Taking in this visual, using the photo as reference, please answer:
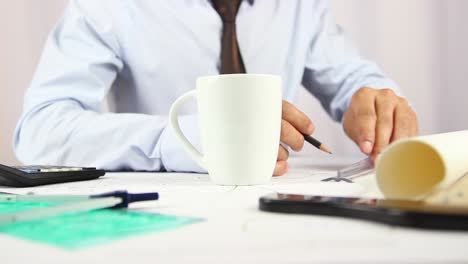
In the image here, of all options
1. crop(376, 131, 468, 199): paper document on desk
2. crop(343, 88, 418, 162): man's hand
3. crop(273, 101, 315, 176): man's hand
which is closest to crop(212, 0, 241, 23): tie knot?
crop(343, 88, 418, 162): man's hand

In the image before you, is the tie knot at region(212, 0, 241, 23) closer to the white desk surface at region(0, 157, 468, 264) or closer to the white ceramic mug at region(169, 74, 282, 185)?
the white ceramic mug at region(169, 74, 282, 185)

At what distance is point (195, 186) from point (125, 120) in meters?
0.31

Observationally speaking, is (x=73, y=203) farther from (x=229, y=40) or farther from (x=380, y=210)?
(x=229, y=40)

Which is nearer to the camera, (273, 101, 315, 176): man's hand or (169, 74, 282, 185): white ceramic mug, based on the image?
(169, 74, 282, 185): white ceramic mug

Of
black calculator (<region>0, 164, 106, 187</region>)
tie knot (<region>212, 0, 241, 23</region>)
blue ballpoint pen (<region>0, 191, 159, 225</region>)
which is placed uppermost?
tie knot (<region>212, 0, 241, 23</region>)

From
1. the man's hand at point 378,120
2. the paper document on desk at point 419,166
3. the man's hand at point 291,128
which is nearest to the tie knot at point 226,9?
the man's hand at point 378,120

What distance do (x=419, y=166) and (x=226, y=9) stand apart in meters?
0.81

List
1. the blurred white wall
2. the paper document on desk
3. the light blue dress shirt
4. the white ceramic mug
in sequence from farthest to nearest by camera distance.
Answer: the blurred white wall < the light blue dress shirt < the white ceramic mug < the paper document on desk

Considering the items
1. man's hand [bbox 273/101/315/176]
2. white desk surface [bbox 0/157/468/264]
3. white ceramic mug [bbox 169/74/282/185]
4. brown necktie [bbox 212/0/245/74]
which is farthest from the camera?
brown necktie [bbox 212/0/245/74]

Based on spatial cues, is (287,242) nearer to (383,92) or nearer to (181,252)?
(181,252)

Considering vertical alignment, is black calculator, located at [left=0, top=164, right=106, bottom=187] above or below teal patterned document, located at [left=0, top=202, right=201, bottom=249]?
below

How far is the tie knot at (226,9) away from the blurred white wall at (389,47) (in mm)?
506

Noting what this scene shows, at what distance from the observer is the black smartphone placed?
0.82ft

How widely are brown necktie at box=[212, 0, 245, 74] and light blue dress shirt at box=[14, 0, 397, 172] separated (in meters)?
0.02
